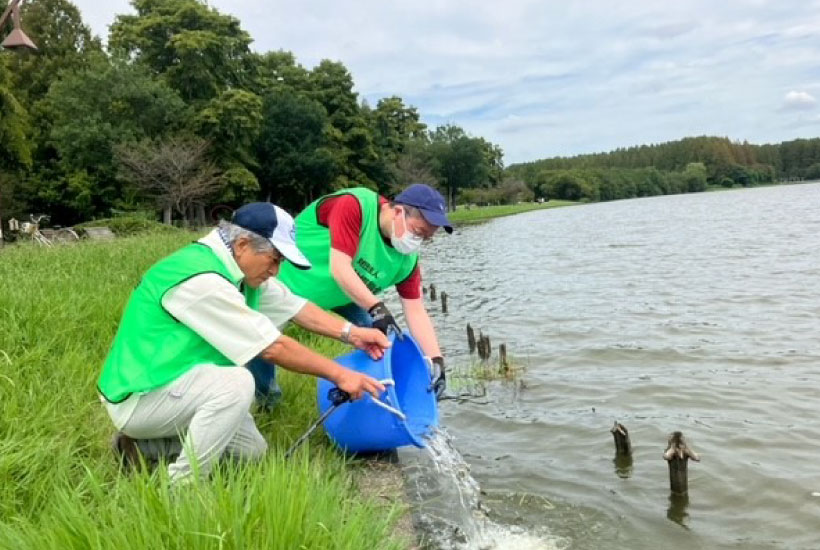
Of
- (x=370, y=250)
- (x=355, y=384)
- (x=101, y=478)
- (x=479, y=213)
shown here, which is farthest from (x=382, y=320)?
(x=479, y=213)

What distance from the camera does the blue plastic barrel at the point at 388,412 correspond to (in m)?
3.95

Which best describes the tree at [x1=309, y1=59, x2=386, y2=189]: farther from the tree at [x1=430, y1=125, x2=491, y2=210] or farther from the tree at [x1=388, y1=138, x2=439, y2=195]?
the tree at [x1=430, y1=125, x2=491, y2=210]

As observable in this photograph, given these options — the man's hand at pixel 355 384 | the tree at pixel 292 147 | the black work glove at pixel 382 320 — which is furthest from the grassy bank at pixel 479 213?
the man's hand at pixel 355 384

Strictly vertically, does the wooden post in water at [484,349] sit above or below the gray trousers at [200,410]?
below

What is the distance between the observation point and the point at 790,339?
10008 millimetres

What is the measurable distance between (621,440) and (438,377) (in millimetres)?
2130

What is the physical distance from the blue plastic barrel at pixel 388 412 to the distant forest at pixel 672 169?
11175cm

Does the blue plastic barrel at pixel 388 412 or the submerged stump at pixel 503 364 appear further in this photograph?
the submerged stump at pixel 503 364

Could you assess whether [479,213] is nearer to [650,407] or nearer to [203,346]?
[650,407]

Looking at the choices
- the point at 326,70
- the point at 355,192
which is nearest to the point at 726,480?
the point at 355,192

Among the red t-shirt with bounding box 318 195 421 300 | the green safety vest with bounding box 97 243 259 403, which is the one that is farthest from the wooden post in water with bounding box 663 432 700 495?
the green safety vest with bounding box 97 243 259 403

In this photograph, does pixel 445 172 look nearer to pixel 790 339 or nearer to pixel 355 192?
pixel 790 339

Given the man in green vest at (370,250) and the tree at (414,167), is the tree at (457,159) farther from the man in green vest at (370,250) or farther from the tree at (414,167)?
the man in green vest at (370,250)

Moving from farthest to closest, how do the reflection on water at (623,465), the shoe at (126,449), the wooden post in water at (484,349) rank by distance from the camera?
the wooden post in water at (484,349) < the reflection on water at (623,465) < the shoe at (126,449)
